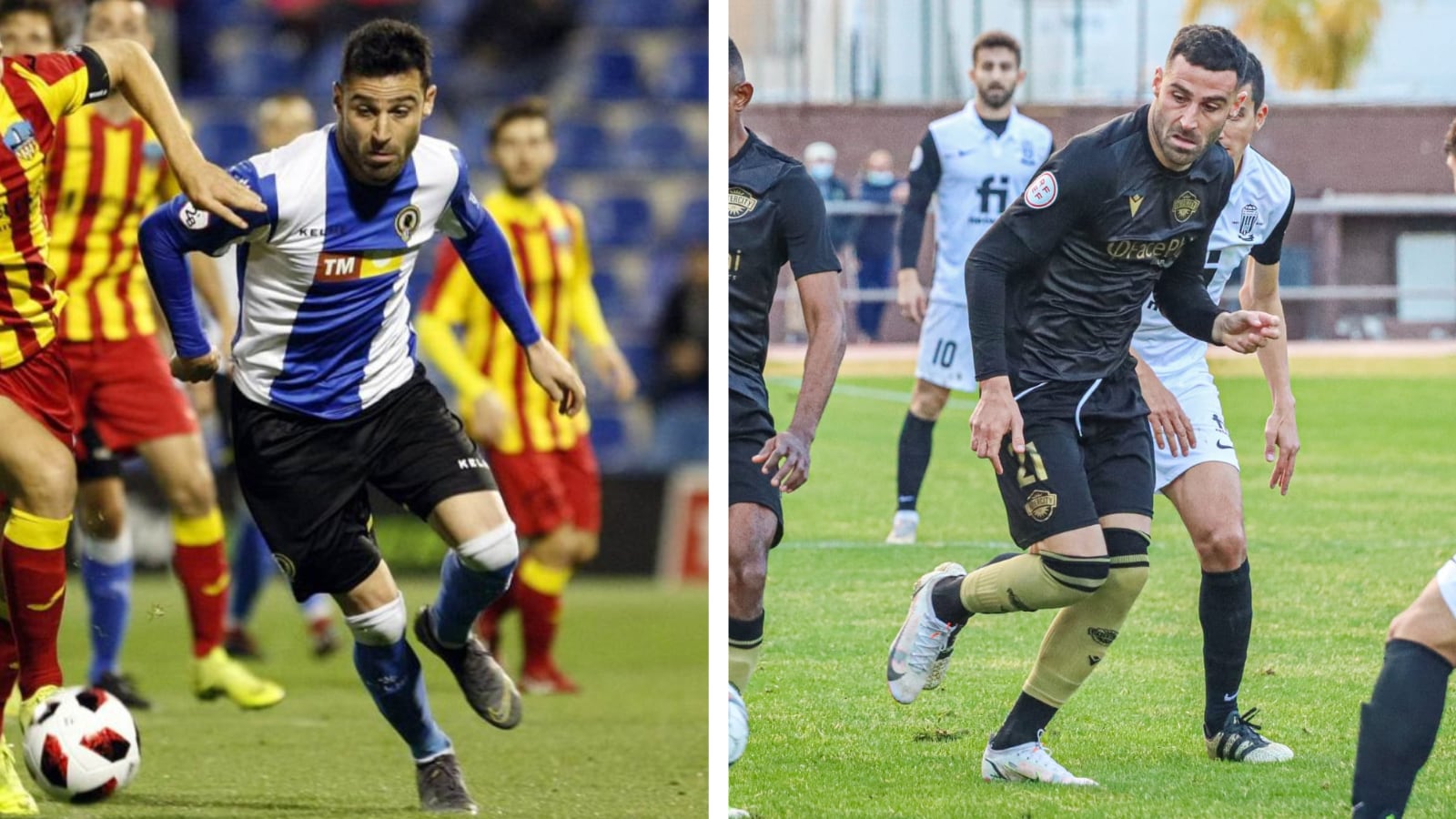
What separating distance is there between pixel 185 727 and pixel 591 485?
5.85 feet

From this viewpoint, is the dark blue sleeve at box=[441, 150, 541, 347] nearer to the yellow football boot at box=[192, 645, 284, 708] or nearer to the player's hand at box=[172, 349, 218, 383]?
the player's hand at box=[172, 349, 218, 383]

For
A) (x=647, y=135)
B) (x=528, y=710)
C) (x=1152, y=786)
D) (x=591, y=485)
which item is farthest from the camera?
(x=647, y=135)

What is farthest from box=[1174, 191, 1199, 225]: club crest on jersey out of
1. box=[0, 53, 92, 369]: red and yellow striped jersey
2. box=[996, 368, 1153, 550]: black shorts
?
box=[0, 53, 92, 369]: red and yellow striped jersey

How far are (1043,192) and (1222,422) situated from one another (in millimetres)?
672

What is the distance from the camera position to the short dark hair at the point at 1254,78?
367cm

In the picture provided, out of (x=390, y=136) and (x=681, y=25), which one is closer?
(x=390, y=136)

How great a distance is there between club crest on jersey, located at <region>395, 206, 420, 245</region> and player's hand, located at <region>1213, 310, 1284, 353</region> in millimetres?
1646

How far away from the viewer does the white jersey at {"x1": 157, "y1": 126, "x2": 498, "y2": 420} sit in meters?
3.89

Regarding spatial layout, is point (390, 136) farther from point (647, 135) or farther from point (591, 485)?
point (647, 135)

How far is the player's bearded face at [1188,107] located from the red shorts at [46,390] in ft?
7.58

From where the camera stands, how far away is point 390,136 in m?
3.87

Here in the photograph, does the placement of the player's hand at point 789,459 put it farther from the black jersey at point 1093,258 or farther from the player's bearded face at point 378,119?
the player's bearded face at point 378,119

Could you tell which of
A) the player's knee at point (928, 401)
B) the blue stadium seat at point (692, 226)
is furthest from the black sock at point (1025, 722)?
the blue stadium seat at point (692, 226)

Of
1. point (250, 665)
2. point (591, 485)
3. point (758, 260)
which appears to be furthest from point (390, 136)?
point (250, 665)
